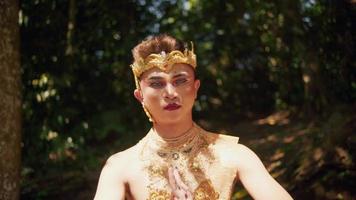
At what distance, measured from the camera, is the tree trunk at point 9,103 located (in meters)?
4.25

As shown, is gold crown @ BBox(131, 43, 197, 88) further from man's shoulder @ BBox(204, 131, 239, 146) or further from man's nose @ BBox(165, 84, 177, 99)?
man's shoulder @ BBox(204, 131, 239, 146)

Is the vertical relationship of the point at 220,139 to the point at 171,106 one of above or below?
below

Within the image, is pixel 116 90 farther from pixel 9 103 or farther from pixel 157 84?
pixel 157 84

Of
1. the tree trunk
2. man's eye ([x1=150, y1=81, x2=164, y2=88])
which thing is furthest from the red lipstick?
the tree trunk

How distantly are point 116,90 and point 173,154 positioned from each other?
3.84m

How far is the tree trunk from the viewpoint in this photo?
167 inches

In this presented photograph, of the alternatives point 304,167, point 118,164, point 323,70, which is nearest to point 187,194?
point 118,164

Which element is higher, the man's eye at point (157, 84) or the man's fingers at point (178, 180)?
the man's eye at point (157, 84)

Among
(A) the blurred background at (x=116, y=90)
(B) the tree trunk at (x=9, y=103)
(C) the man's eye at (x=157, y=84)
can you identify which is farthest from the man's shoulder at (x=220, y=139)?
(A) the blurred background at (x=116, y=90)

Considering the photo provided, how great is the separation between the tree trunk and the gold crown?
5.63 ft

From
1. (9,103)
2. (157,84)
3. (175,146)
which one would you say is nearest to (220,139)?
(175,146)

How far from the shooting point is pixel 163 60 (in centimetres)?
297

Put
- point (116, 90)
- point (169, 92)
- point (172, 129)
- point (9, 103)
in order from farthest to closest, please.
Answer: point (116, 90) < point (9, 103) < point (172, 129) < point (169, 92)

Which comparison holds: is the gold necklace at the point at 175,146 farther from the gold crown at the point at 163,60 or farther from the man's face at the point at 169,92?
the gold crown at the point at 163,60
